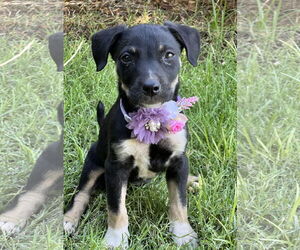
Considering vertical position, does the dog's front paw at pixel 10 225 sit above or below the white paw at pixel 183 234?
above

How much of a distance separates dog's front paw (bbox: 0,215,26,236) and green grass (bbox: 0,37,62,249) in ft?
0.07

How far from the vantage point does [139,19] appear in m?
2.94

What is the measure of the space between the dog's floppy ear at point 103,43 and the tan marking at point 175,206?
0.54 m

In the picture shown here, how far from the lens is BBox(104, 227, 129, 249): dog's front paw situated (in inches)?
79.9

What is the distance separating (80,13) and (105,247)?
143cm

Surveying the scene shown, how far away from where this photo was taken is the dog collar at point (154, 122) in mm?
1927

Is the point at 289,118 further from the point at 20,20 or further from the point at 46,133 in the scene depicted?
the point at 20,20

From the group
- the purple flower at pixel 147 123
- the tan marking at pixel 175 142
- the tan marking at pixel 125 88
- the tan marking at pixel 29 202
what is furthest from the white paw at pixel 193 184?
the tan marking at pixel 29 202

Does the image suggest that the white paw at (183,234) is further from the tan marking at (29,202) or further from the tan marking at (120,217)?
the tan marking at (29,202)

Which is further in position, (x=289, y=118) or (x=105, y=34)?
(x=105, y=34)

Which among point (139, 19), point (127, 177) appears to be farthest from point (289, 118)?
point (139, 19)

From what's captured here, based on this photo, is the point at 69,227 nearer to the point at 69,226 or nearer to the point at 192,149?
the point at 69,226

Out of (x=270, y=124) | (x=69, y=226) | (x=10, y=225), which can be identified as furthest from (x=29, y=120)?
(x=69, y=226)

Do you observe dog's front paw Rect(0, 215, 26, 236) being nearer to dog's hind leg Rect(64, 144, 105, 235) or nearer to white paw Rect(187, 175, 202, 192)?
dog's hind leg Rect(64, 144, 105, 235)
